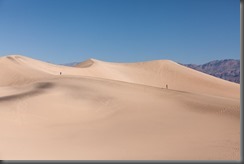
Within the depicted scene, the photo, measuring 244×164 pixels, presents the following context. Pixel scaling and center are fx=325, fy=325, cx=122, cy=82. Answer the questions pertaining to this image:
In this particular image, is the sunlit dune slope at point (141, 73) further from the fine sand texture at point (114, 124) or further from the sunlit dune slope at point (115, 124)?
the sunlit dune slope at point (115, 124)

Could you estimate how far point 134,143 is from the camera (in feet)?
22.8

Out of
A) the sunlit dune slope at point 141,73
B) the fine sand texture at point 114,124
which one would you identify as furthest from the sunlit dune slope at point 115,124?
the sunlit dune slope at point 141,73

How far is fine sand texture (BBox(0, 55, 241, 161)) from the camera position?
6184 mm

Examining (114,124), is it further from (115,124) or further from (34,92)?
(34,92)

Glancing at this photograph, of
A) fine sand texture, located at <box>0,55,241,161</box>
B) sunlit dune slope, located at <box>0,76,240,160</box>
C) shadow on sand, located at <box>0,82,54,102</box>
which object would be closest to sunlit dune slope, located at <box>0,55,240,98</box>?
shadow on sand, located at <box>0,82,54,102</box>

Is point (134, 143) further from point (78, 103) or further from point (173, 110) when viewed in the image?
point (78, 103)

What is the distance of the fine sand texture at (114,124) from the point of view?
243 inches

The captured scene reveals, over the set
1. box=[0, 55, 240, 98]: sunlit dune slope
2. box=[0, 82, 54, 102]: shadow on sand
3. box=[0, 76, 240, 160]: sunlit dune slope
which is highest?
box=[0, 55, 240, 98]: sunlit dune slope

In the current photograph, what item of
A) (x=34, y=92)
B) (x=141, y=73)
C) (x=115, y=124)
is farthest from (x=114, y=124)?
(x=141, y=73)

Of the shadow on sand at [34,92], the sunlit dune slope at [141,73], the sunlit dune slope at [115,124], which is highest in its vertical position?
the sunlit dune slope at [141,73]

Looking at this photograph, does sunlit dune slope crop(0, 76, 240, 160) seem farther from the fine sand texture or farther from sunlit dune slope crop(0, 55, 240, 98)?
sunlit dune slope crop(0, 55, 240, 98)

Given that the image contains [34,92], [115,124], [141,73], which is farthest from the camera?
[141,73]

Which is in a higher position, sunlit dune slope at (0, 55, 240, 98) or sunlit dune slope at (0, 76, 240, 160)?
sunlit dune slope at (0, 55, 240, 98)

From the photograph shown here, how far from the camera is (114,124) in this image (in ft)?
29.1
